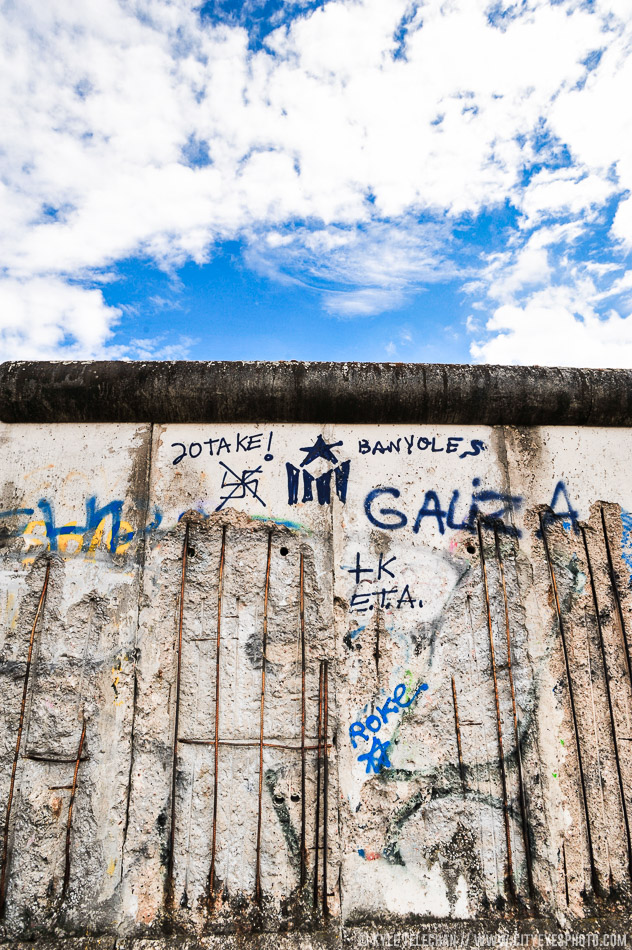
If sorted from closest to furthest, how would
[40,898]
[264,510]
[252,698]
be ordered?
[40,898]
[252,698]
[264,510]

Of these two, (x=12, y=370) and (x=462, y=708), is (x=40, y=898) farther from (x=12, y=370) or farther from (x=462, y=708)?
(x=12, y=370)

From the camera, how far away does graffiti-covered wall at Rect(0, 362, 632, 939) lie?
2.34 metres

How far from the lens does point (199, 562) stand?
2588 millimetres

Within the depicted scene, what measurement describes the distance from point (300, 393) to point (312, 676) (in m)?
1.38

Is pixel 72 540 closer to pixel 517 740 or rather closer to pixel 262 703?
pixel 262 703

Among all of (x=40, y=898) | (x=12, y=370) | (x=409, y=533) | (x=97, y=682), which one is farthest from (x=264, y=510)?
(x=40, y=898)

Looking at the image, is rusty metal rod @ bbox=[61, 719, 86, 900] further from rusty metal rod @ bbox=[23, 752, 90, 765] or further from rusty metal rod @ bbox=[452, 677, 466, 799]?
rusty metal rod @ bbox=[452, 677, 466, 799]

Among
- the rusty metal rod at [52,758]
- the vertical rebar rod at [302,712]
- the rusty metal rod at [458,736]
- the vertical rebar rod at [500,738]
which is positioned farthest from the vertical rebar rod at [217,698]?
the vertical rebar rod at [500,738]

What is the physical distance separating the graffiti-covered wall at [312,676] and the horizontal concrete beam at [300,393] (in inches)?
3.1

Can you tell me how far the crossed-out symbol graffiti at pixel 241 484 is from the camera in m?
2.66

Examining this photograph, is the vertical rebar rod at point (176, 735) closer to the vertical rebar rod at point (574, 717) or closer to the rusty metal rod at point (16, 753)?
the rusty metal rod at point (16, 753)

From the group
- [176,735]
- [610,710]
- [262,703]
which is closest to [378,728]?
[262,703]

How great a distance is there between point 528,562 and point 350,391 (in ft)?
4.06

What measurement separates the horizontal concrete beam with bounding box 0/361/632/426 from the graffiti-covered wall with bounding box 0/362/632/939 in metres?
0.08
